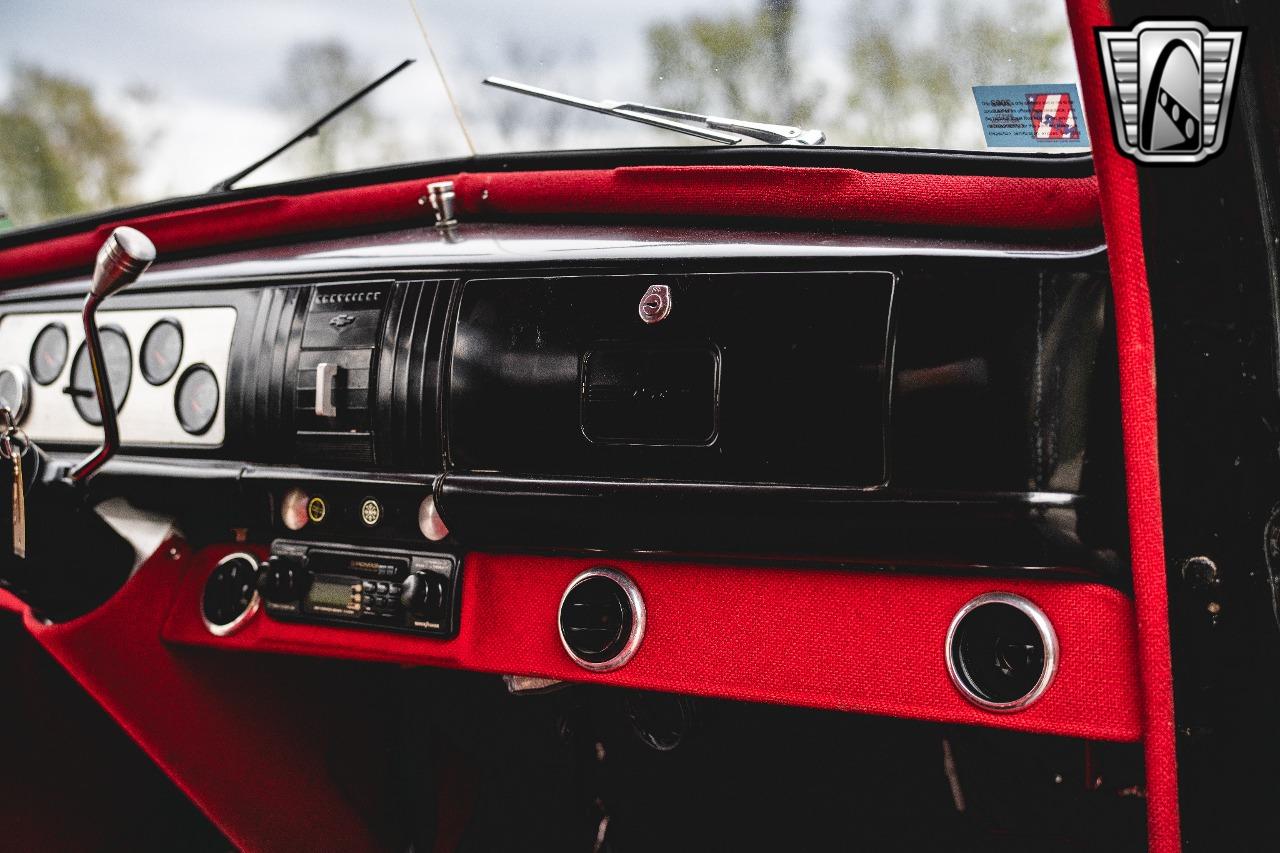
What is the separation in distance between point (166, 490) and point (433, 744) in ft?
2.48

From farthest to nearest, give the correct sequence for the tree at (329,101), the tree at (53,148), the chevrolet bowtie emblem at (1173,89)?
the tree at (53,148) → the tree at (329,101) → the chevrolet bowtie emblem at (1173,89)

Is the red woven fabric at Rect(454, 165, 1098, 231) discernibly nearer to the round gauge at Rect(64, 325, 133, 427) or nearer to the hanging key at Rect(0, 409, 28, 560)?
the round gauge at Rect(64, 325, 133, 427)

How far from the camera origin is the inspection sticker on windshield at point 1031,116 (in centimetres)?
131

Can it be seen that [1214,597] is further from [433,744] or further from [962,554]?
[433,744]

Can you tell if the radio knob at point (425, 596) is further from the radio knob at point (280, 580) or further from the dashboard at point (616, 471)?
the radio knob at point (280, 580)

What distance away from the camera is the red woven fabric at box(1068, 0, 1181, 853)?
882 millimetres

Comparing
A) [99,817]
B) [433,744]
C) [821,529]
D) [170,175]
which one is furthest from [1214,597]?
[170,175]

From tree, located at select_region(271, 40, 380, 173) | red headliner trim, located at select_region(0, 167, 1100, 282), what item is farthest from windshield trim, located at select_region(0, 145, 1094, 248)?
tree, located at select_region(271, 40, 380, 173)

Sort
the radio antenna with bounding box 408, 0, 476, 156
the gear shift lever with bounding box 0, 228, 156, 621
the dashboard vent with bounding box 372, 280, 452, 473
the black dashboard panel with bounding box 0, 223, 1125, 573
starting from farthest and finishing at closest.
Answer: the radio antenna with bounding box 408, 0, 476, 156 < the gear shift lever with bounding box 0, 228, 156, 621 < the dashboard vent with bounding box 372, 280, 452, 473 < the black dashboard panel with bounding box 0, 223, 1125, 573

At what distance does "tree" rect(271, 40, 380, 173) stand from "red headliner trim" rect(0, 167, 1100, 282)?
25 cm

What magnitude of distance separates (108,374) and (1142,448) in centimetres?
163

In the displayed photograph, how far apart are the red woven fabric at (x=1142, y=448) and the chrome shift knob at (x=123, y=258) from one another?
1126 mm

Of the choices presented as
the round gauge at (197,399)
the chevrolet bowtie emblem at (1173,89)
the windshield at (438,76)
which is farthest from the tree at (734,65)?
the round gauge at (197,399)

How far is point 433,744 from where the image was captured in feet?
6.56
